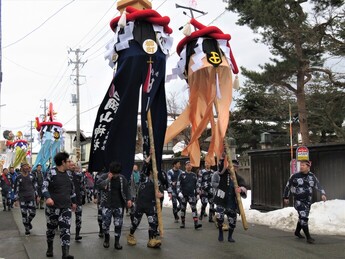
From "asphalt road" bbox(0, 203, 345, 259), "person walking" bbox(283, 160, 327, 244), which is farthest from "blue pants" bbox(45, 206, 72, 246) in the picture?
"person walking" bbox(283, 160, 327, 244)

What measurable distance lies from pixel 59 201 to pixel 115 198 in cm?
127

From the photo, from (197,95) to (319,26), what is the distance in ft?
22.7

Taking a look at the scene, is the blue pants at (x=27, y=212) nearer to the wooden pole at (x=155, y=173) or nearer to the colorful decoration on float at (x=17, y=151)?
the wooden pole at (x=155, y=173)

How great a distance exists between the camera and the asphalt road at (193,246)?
24.7 ft

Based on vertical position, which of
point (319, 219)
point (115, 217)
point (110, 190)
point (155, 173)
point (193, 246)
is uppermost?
point (155, 173)

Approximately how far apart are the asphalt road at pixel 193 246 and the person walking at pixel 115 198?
472 mm

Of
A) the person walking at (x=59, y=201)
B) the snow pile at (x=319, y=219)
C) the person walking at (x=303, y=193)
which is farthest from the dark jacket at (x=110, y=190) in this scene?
the snow pile at (x=319, y=219)

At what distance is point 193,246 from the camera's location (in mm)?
8391

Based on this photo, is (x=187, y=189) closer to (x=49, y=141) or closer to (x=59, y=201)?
(x=59, y=201)

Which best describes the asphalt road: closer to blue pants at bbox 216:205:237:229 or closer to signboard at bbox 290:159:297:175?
blue pants at bbox 216:205:237:229

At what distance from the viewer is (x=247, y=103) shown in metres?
22.3

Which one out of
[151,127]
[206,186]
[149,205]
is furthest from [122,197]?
[206,186]

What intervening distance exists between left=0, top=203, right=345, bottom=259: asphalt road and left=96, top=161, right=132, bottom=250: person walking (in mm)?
472

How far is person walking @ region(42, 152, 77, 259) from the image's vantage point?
709 cm
